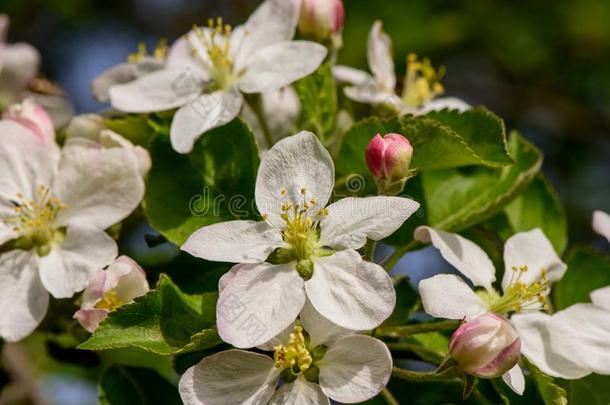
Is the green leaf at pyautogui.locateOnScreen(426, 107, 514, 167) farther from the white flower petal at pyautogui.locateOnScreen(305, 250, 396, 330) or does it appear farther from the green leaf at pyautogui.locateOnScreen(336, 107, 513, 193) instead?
the white flower petal at pyautogui.locateOnScreen(305, 250, 396, 330)

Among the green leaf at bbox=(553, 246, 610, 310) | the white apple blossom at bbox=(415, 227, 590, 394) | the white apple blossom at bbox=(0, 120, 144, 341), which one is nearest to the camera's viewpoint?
the white apple blossom at bbox=(415, 227, 590, 394)

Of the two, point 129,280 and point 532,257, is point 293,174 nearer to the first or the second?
point 129,280

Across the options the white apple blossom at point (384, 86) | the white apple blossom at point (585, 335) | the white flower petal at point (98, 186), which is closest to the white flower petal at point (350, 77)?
the white apple blossom at point (384, 86)

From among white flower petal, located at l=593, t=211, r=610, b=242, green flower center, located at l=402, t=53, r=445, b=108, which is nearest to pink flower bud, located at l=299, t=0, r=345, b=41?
green flower center, located at l=402, t=53, r=445, b=108

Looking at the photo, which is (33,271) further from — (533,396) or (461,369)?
(533,396)

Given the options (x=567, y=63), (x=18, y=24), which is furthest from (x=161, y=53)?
(x=567, y=63)
